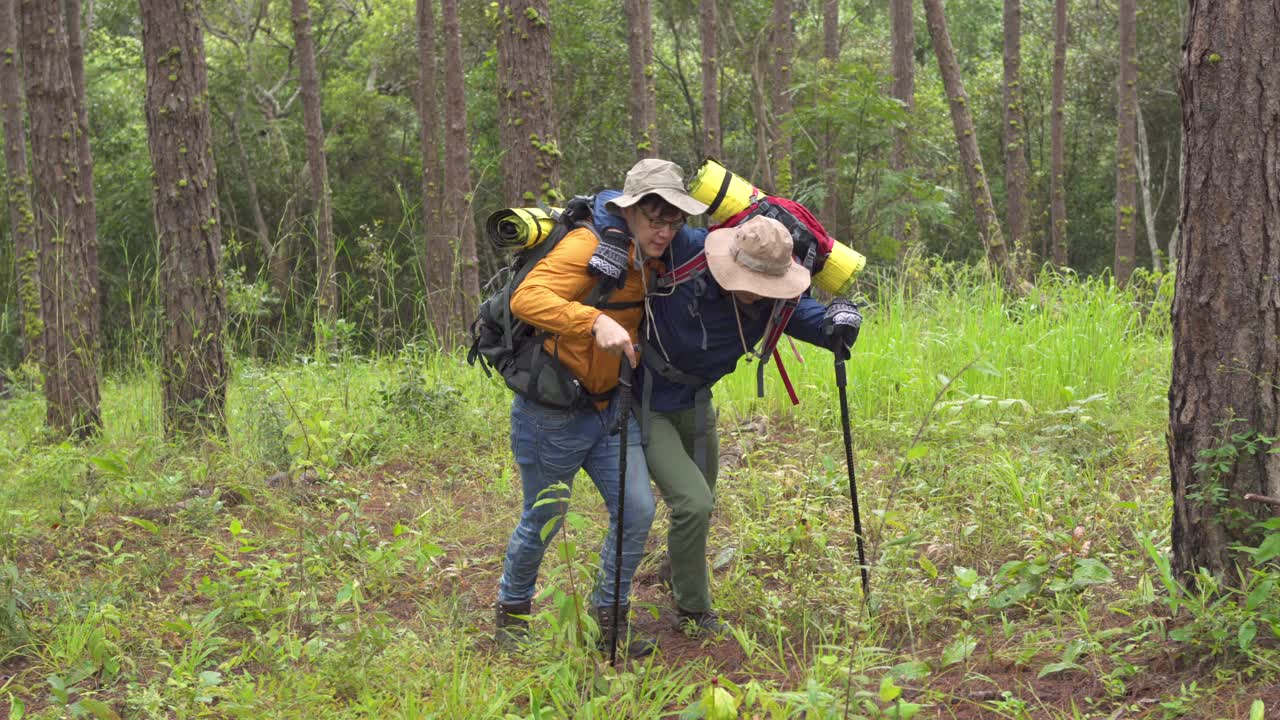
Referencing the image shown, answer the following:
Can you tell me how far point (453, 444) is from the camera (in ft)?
24.7

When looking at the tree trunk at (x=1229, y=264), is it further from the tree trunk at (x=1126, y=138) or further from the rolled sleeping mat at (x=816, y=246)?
the tree trunk at (x=1126, y=138)

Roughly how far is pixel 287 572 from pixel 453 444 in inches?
94.4

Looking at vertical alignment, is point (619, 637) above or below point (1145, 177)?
below

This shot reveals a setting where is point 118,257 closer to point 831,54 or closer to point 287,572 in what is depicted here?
point 831,54

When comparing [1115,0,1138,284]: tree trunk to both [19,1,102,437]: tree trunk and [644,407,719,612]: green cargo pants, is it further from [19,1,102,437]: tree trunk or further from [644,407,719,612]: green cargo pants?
[644,407,719,612]: green cargo pants

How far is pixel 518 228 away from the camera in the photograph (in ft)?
13.4

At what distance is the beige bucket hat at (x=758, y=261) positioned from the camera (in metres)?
3.92

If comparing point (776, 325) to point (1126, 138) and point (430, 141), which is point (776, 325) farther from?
point (430, 141)

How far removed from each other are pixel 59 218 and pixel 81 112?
4192 millimetres

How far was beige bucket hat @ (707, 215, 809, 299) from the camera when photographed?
3924 millimetres

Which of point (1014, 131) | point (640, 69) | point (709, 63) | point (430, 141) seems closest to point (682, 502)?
point (1014, 131)

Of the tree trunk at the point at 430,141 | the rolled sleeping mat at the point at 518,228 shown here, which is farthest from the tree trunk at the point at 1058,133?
the rolled sleeping mat at the point at 518,228

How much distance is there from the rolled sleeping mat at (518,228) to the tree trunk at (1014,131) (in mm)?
12869

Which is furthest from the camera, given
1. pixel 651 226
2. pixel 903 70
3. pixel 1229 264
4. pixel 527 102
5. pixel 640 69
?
pixel 640 69
